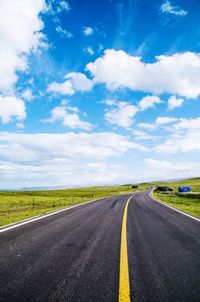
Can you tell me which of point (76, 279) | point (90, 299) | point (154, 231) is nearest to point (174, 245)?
point (154, 231)

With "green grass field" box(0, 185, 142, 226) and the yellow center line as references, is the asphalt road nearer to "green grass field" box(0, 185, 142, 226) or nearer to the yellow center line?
the yellow center line

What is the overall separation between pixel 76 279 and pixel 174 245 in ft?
11.8

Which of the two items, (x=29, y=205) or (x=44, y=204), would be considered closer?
(x=29, y=205)

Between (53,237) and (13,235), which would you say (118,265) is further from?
(13,235)

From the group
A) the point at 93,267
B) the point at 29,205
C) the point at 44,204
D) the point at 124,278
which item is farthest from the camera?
the point at 44,204

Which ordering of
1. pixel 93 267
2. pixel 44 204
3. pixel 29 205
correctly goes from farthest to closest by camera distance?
1. pixel 44 204
2. pixel 29 205
3. pixel 93 267

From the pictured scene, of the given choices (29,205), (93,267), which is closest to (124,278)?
(93,267)

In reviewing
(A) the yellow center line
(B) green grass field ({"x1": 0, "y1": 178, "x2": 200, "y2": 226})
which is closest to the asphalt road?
(A) the yellow center line

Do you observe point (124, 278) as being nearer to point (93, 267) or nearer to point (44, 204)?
point (93, 267)

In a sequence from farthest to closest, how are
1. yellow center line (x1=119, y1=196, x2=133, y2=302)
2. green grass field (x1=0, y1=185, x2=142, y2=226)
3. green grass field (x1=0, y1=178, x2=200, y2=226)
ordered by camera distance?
green grass field (x1=0, y1=178, x2=200, y2=226)
green grass field (x1=0, y1=185, x2=142, y2=226)
yellow center line (x1=119, y1=196, x2=133, y2=302)

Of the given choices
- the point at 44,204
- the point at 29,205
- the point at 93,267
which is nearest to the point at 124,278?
the point at 93,267

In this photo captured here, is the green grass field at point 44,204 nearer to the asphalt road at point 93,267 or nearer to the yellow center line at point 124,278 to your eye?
the asphalt road at point 93,267

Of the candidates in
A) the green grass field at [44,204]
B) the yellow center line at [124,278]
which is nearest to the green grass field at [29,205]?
the green grass field at [44,204]

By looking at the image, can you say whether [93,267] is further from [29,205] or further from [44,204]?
[44,204]
